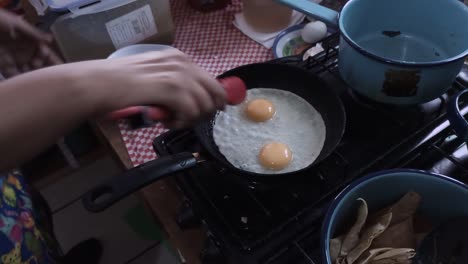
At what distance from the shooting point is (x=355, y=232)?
1.79 ft

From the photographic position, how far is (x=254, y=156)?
0.77 meters

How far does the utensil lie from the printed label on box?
30.7 inches

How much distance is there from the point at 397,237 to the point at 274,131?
33 centimetres

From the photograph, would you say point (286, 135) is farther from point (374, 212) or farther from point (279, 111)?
point (374, 212)

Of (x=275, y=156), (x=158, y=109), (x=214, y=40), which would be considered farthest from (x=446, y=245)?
(x=214, y=40)

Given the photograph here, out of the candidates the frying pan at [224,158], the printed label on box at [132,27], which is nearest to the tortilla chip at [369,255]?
the frying pan at [224,158]

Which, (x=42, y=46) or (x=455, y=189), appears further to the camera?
(x=42, y=46)

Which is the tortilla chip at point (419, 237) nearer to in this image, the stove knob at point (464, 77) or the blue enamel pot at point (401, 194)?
the blue enamel pot at point (401, 194)

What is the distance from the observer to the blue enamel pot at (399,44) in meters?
0.69

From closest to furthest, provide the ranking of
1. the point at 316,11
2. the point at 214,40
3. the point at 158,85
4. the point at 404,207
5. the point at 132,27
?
the point at 158,85 → the point at 404,207 → the point at 316,11 → the point at 132,27 → the point at 214,40

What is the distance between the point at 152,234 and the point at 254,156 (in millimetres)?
879

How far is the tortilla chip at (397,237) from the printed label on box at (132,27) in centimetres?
74

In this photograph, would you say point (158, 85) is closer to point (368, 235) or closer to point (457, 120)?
point (368, 235)

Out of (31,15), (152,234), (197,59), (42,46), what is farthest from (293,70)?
(152,234)
